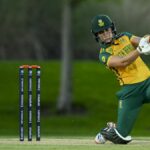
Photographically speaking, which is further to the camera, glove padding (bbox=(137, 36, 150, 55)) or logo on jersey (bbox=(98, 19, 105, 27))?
logo on jersey (bbox=(98, 19, 105, 27))

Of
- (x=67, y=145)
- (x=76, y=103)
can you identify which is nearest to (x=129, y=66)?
(x=67, y=145)

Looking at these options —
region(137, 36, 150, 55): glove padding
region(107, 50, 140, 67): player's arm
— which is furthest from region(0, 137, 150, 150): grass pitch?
region(137, 36, 150, 55): glove padding

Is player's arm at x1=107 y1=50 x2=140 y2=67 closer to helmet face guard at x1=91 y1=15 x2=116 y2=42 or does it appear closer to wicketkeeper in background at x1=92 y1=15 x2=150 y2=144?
wicketkeeper in background at x1=92 y1=15 x2=150 y2=144

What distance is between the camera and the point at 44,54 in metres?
52.4

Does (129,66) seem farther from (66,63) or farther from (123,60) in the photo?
(66,63)

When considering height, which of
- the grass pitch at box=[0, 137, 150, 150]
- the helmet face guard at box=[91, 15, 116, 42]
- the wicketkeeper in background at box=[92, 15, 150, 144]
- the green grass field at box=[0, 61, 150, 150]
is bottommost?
the green grass field at box=[0, 61, 150, 150]

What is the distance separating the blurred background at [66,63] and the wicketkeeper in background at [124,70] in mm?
15626

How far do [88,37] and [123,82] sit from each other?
29.2m

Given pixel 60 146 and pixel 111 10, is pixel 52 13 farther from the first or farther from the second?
pixel 60 146

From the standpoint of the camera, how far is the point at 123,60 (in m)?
12.4

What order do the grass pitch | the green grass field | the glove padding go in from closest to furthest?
1. the grass pitch
2. the glove padding
3. the green grass field

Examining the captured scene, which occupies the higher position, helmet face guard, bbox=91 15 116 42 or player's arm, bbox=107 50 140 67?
helmet face guard, bbox=91 15 116 42

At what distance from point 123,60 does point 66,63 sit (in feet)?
74.4

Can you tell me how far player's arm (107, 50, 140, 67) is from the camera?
40.1 ft
